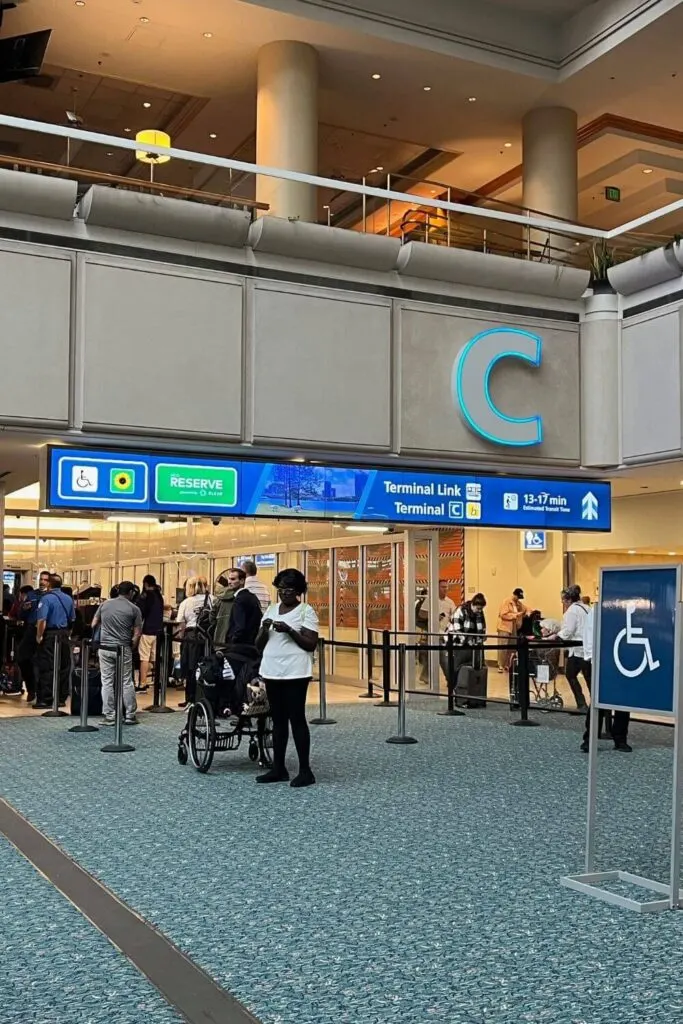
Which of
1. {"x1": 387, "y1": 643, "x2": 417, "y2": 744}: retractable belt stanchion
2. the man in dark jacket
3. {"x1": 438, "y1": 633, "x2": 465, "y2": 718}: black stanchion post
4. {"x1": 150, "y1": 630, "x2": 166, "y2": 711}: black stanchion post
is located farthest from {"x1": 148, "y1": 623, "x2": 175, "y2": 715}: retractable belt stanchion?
{"x1": 438, "y1": 633, "x2": 465, "y2": 718}: black stanchion post

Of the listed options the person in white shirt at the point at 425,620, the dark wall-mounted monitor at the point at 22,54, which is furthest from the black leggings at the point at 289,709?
the dark wall-mounted monitor at the point at 22,54

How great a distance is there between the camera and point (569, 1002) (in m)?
3.82

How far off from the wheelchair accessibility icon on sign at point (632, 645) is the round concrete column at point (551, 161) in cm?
1269

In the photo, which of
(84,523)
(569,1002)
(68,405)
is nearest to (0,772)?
(68,405)

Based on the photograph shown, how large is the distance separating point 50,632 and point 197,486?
3.63m

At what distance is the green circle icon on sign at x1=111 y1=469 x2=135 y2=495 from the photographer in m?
11.7

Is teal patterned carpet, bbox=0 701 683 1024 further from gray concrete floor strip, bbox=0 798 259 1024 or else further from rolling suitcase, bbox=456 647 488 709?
rolling suitcase, bbox=456 647 488 709

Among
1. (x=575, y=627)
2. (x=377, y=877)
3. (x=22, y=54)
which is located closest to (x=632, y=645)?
(x=377, y=877)

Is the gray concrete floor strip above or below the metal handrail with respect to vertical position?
below

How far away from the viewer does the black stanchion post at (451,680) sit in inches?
539

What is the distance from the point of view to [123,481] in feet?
38.4

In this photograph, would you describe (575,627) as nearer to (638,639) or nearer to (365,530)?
(365,530)

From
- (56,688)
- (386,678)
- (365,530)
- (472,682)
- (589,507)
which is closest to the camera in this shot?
(56,688)

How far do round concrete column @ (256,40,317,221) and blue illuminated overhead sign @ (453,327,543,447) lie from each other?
3830 mm
